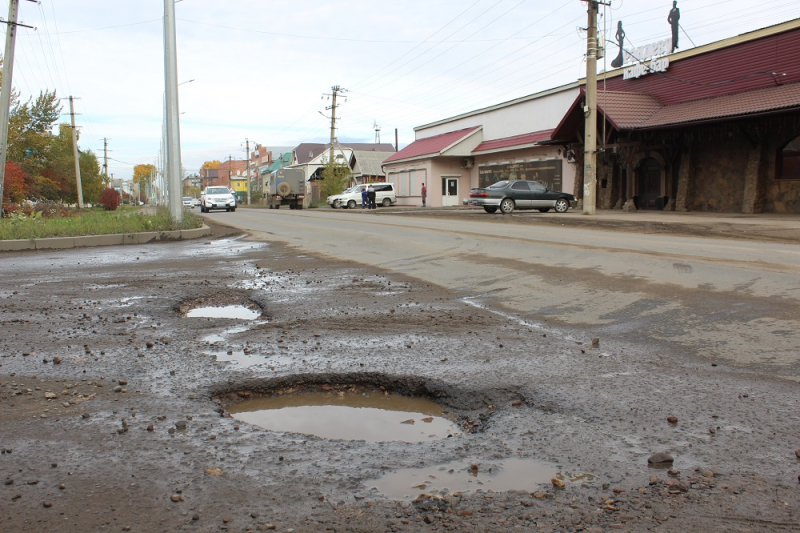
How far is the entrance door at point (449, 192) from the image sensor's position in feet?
155

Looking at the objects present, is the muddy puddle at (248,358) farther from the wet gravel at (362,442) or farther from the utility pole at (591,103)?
the utility pole at (591,103)

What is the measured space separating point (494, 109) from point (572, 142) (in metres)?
12.0

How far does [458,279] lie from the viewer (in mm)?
9047

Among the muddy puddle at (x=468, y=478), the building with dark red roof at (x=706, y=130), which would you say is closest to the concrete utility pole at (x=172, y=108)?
the building with dark red roof at (x=706, y=130)

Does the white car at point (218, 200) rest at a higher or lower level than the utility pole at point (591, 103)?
lower

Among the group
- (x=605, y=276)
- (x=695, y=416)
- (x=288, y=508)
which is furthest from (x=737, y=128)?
(x=288, y=508)

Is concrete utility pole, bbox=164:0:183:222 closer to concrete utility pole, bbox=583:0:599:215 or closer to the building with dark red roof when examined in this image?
concrete utility pole, bbox=583:0:599:215

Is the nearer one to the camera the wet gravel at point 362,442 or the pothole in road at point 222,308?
the wet gravel at point 362,442

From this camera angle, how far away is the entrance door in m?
47.4

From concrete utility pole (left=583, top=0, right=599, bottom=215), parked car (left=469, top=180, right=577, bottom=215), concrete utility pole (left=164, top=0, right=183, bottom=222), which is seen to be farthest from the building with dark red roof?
concrete utility pole (left=164, top=0, right=183, bottom=222)

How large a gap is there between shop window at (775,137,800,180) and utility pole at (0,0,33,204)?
26406 millimetres

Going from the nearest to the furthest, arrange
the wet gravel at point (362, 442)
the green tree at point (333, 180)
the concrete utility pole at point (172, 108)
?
the wet gravel at point (362, 442) → the concrete utility pole at point (172, 108) → the green tree at point (333, 180)

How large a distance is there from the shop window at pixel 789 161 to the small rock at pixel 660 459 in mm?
23406

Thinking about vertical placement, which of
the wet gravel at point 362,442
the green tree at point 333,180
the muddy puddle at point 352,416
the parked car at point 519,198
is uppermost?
the green tree at point 333,180
